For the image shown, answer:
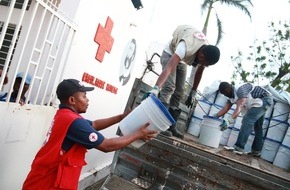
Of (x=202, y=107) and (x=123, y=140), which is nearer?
(x=123, y=140)

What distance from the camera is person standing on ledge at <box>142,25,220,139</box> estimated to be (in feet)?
10.5

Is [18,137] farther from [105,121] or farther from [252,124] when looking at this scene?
[252,124]

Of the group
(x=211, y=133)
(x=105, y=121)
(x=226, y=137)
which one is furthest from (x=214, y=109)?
(x=105, y=121)

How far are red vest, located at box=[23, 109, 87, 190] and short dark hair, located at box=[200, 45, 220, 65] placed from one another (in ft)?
5.67

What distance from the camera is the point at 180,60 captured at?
3324 mm

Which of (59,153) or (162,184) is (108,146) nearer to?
(59,153)

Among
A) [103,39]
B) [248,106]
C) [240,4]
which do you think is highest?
[240,4]

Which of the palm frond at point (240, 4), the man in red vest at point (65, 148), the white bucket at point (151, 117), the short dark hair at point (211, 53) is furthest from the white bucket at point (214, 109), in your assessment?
the palm frond at point (240, 4)

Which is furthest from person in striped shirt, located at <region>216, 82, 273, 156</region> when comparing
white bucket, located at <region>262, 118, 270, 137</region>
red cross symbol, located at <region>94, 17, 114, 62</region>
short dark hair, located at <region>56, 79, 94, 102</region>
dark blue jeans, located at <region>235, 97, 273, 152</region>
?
short dark hair, located at <region>56, 79, 94, 102</region>

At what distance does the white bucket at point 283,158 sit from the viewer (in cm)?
475

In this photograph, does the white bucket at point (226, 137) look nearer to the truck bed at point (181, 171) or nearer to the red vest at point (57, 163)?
the truck bed at point (181, 171)

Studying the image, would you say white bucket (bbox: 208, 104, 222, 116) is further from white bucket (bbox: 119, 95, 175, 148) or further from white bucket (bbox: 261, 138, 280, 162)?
white bucket (bbox: 119, 95, 175, 148)

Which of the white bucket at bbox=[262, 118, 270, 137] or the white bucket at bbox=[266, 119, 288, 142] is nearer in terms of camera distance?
the white bucket at bbox=[266, 119, 288, 142]

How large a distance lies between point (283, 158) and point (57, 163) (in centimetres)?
405
